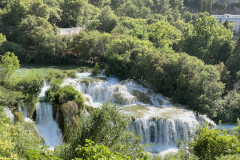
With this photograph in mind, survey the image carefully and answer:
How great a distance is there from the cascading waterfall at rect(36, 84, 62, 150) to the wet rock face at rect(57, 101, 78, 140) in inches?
18.7

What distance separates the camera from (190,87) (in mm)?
30484

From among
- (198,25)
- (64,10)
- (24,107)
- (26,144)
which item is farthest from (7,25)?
(26,144)

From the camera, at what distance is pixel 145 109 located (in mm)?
27375

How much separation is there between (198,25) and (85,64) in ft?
59.2

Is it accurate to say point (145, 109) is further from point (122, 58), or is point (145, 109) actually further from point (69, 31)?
Answer: point (69, 31)

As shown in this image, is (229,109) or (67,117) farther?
(229,109)

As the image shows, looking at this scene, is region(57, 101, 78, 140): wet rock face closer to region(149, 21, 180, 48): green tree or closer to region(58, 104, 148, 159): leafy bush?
region(58, 104, 148, 159): leafy bush

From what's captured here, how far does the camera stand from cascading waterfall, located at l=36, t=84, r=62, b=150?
867 inches

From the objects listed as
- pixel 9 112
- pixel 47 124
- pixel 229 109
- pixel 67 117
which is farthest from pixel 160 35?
pixel 9 112

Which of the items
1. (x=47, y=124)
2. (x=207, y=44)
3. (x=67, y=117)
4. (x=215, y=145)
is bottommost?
(x=47, y=124)

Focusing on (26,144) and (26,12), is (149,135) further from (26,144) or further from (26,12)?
(26,12)

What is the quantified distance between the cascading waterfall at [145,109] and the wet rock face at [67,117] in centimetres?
416

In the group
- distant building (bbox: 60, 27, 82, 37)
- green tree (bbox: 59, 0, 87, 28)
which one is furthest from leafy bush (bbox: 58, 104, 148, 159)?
green tree (bbox: 59, 0, 87, 28)

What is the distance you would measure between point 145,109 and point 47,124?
947 centimetres
